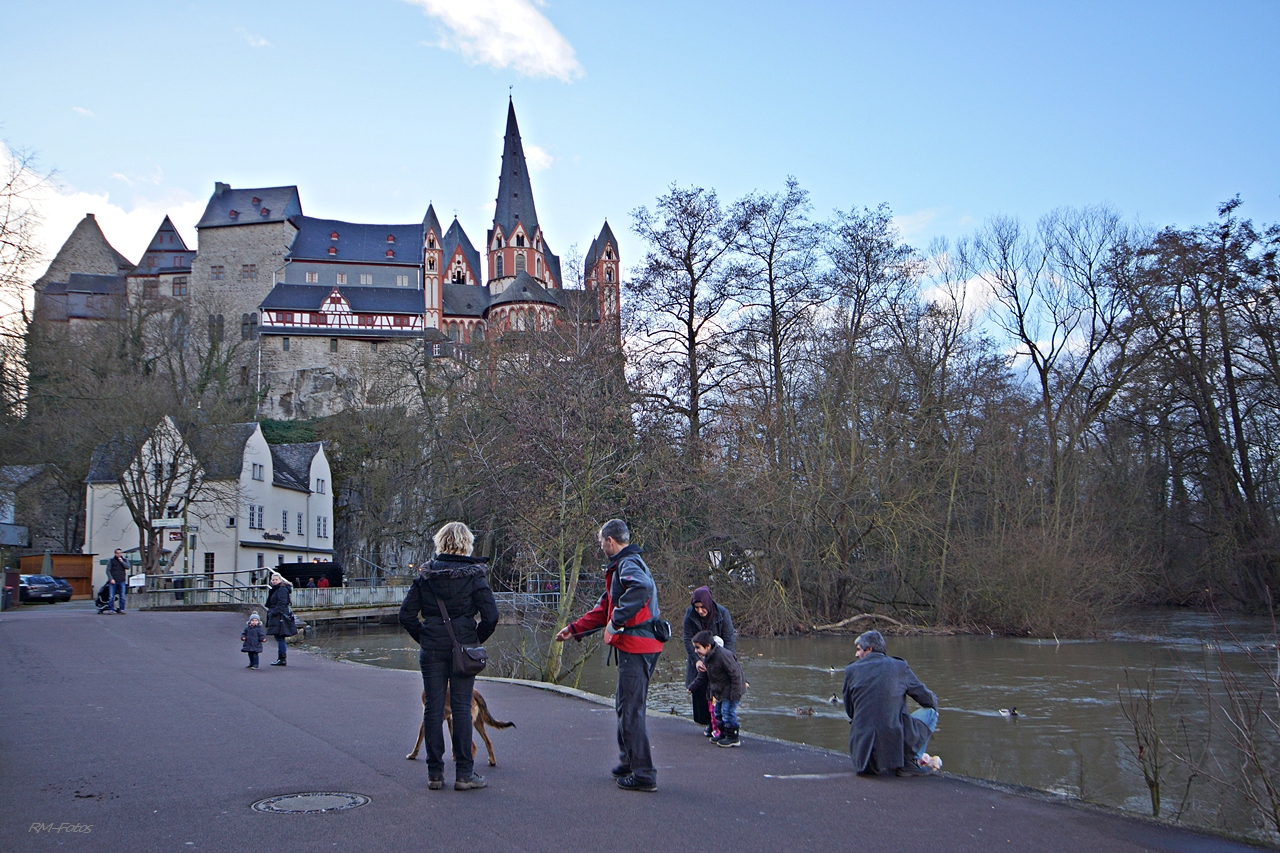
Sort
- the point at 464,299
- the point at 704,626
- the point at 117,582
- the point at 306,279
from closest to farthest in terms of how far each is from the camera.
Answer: the point at 704,626
the point at 117,582
the point at 306,279
the point at 464,299

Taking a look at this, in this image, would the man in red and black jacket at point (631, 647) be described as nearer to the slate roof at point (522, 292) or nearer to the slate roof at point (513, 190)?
the slate roof at point (522, 292)

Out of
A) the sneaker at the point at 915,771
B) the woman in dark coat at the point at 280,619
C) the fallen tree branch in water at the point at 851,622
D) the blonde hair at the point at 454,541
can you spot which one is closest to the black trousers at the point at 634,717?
the blonde hair at the point at 454,541

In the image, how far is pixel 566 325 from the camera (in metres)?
22.9

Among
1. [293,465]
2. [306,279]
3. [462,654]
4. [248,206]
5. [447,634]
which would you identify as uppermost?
[248,206]

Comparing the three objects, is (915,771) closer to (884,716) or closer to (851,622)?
(884,716)

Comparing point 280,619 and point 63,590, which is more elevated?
point 280,619

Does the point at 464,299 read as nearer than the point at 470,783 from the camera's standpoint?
No

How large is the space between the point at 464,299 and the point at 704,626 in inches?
4222

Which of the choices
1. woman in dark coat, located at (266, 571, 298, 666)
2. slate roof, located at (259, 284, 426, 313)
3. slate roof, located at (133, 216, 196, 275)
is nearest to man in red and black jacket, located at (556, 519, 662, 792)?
woman in dark coat, located at (266, 571, 298, 666)

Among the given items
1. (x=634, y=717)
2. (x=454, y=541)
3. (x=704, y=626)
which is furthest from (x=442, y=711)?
(x=704, y=626)

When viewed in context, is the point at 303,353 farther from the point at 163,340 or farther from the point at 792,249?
the point at 792,249

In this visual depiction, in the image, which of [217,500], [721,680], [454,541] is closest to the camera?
[454,541]

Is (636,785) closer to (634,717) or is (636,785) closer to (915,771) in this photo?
(634,717)

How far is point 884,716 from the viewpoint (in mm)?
7891
